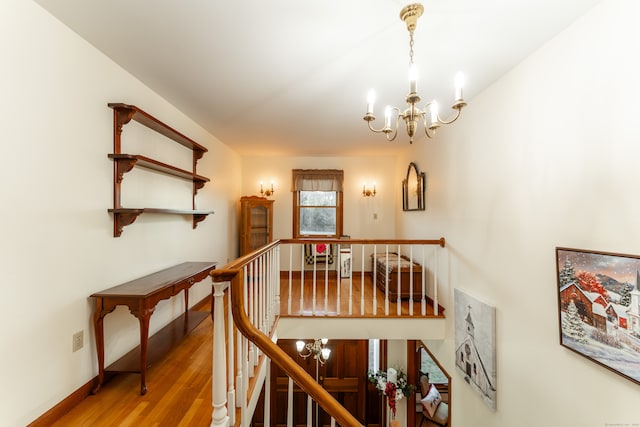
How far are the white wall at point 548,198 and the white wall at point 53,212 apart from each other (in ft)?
9.95

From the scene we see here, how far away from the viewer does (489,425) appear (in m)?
2.53

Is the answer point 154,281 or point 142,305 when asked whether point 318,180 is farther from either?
point 142,305

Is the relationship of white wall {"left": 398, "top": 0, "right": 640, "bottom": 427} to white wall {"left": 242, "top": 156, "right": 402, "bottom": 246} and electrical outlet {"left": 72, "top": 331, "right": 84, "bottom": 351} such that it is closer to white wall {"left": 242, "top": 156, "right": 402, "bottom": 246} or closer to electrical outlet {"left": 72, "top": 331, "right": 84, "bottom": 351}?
white wall {"left": 242, "top": 156, "right": 402, "bottom": 246}

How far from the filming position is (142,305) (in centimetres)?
189

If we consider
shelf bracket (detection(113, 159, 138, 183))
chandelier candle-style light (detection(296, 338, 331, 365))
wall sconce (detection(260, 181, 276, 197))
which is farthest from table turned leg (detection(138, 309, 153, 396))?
wall sconce (detection(260, 181, 276, 197))

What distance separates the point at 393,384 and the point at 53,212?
Answer: 503 cm

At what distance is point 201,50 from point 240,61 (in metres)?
0.28

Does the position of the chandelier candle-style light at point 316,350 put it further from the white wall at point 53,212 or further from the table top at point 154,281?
the white wall at point 53,212

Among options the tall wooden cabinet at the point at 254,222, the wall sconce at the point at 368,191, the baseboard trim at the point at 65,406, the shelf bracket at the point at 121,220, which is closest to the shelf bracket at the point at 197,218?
the shelf bracket at the point at 121,220

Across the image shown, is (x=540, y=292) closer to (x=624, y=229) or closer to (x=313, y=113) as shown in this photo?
(x=624, y=229)

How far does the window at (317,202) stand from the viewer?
5473 millimetres

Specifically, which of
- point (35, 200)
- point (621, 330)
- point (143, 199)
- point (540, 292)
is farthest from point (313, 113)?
point (621, 330)

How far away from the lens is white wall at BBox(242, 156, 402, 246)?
553 cm

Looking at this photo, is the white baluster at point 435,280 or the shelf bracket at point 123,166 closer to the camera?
the shelf bracket at point 123,166
